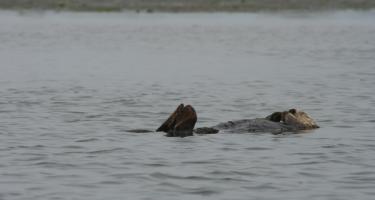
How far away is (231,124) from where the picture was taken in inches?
679

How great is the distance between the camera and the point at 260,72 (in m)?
32.7

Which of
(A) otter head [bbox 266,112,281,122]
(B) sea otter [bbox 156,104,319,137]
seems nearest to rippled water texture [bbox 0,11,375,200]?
(B) sea otter [bbox 156,104,319,137]

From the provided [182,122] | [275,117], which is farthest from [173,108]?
[182,122]

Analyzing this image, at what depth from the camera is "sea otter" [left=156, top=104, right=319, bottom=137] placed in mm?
16781

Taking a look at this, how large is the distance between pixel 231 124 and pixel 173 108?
4.66m

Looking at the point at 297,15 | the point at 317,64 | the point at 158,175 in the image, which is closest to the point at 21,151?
the point at 158,175

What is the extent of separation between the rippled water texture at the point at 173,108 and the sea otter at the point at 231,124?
13.9 inches

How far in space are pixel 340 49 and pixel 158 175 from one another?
3242 centimetres

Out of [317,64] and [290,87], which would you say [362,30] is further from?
[290,87]

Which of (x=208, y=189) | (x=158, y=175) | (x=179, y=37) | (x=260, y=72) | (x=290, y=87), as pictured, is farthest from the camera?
(x=179, y=37)

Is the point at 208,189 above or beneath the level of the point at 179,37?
above

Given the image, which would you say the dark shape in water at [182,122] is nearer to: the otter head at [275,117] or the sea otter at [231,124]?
the sea otter at [231,124]

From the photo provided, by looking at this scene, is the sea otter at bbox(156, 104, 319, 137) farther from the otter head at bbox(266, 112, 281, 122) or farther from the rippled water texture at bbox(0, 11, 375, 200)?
the rippled water texture at bbox(0, 11, 375, 200)

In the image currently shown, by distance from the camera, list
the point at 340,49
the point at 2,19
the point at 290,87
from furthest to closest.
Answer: the point at 2,19
the point at 340,49
the point at 290,87
